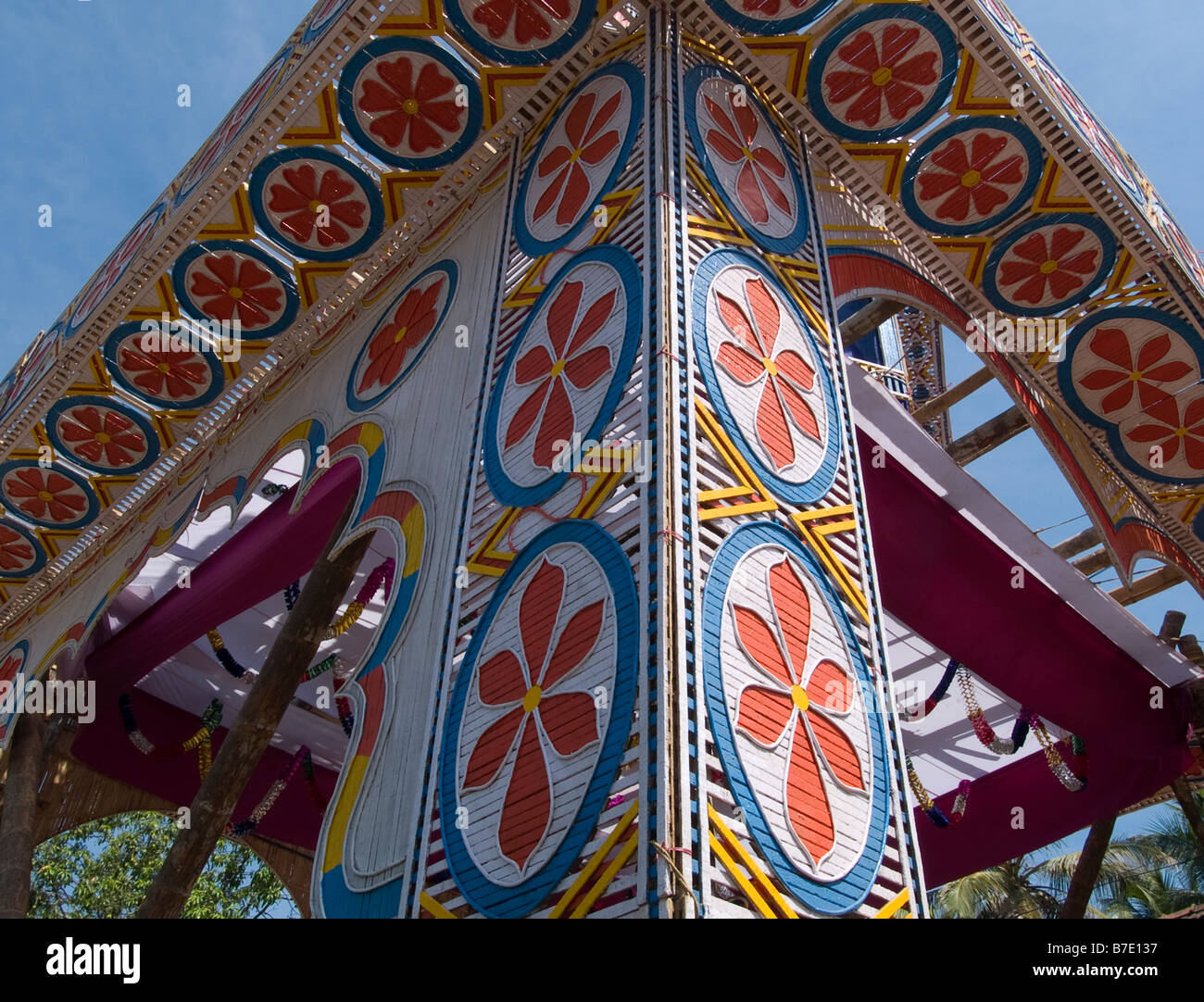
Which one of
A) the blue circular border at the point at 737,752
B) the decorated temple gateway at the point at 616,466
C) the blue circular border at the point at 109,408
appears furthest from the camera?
the blue circular border at the point at 109,408

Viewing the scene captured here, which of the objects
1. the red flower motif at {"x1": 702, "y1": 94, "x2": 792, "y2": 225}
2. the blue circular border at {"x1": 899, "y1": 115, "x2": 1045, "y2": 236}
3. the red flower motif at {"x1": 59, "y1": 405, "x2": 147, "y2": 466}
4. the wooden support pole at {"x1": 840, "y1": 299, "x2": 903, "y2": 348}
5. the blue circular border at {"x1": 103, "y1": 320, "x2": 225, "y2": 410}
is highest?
the wooden support pole at {"x1": 840, "y1": 299, "x2": 903, "y2": 348}

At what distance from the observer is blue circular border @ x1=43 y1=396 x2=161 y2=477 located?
9.30m

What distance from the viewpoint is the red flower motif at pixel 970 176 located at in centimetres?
717

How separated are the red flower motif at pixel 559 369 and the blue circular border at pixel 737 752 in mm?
1003

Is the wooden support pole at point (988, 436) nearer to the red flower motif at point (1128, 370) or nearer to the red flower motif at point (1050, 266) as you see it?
the red flower motif at point (1128, 370)

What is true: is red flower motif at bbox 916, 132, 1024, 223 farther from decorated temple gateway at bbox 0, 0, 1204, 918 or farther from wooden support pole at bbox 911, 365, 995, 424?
wooden support pole at bbox 911, 365, 995, 424

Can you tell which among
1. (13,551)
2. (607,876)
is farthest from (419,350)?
(13,551)

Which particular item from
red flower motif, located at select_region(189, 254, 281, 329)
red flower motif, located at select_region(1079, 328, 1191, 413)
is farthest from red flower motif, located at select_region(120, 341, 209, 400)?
red flower motif, located at select_region(1079, 328, 1191, 413)

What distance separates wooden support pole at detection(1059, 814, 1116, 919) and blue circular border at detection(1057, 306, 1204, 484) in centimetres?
258

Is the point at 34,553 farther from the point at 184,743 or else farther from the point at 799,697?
the point at 799,697

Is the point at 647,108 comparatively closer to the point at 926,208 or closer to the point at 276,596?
the point at 926,208

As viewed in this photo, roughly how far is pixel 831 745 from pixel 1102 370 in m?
4.94

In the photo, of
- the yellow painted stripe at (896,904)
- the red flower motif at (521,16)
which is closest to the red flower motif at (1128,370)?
the red flower motif at (521,16)

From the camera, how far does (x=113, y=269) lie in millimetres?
9094
